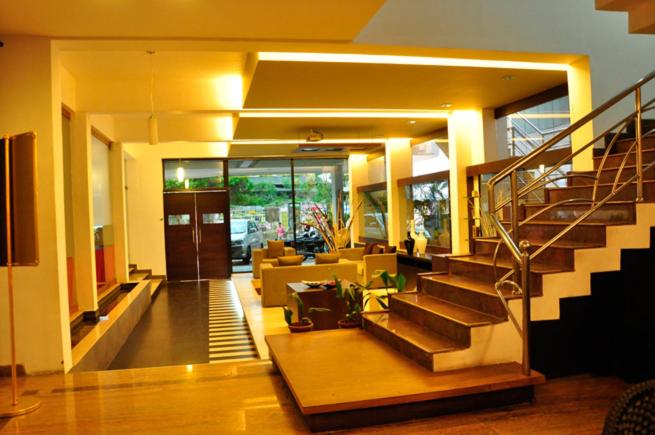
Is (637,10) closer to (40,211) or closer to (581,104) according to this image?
(581,104)

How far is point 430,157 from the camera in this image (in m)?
10.6

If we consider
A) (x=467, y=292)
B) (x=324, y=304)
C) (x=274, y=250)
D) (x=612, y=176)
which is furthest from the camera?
(x=274, y=250)

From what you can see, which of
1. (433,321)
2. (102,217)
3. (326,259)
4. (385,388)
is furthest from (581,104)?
(102,217)

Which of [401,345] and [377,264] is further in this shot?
[377,264]

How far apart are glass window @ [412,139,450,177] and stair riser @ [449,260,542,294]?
4.99 meters

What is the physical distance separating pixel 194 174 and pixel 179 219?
1.21 metres

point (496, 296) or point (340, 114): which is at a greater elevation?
point (340, 114)

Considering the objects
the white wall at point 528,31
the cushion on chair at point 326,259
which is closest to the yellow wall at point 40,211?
the white wall at point 528,31

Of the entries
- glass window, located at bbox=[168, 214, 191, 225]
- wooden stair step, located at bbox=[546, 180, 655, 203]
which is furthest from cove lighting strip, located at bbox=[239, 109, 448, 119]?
glass window, located at bbox=[168, 214, 191, 225]

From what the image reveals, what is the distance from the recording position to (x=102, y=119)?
29.6 feet

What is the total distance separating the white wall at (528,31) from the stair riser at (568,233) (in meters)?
1.66

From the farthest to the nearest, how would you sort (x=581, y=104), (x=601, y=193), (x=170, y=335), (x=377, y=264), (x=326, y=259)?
1. (x=377, y=264)
2. (x=326, y=259)
3. (x=170, y=335)
4. (x=581, y=104)
5. (x=601, y=193)

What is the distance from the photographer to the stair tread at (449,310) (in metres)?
3.61

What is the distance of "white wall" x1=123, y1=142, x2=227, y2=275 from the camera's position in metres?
13.3
